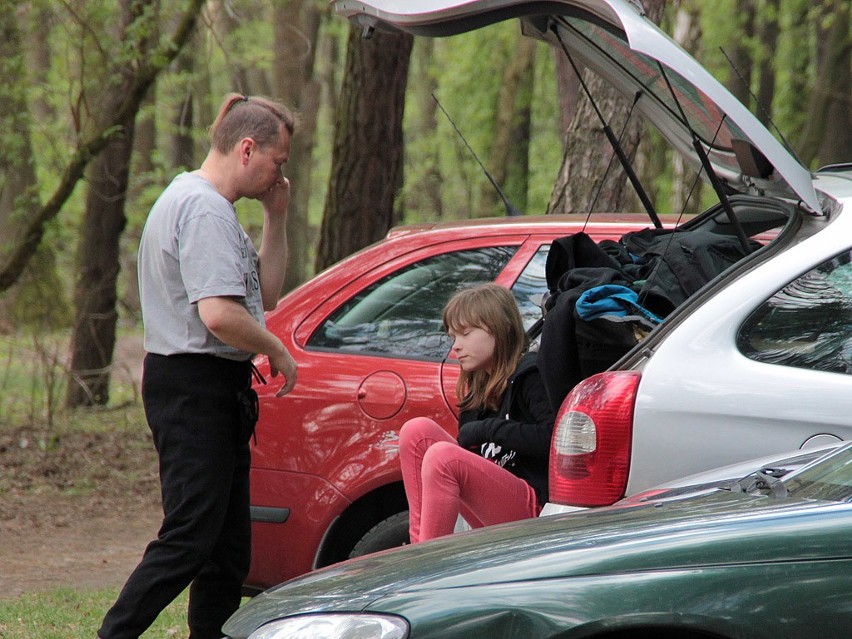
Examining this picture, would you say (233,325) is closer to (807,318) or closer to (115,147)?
(807,318)

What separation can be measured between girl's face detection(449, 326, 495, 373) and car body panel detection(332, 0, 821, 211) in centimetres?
101

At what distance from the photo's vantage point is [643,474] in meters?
3.31

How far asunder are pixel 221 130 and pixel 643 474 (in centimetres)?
184

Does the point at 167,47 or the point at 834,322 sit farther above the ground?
the point at 167,47

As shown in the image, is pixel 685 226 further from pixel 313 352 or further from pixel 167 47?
pixel 167 47

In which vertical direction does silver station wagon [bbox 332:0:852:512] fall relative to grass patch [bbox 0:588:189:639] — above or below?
above

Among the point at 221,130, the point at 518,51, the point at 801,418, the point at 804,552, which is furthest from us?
the point at 518,51

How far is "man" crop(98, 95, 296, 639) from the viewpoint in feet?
12.6

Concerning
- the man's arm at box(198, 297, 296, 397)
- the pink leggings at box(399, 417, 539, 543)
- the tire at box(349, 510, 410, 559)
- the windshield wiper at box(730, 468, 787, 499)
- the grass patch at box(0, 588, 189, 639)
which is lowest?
the grass patch at box(0, 588, 189, 639)

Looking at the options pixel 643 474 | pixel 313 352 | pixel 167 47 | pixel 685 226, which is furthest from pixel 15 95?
pixel 643 474

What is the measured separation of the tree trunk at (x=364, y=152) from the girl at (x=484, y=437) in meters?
5.34

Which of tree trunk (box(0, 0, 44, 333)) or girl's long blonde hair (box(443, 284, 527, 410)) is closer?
girl's long blonde hair (box(443, 284, 527, 410))

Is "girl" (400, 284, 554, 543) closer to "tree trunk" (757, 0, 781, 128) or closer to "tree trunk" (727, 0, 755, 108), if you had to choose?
"tree trunk" (727, 0, 755, 108)

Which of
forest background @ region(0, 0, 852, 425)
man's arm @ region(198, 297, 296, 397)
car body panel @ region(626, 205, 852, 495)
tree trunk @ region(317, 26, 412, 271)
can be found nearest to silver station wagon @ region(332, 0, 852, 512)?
car body panel @ region(626, 205, 852, 495)
